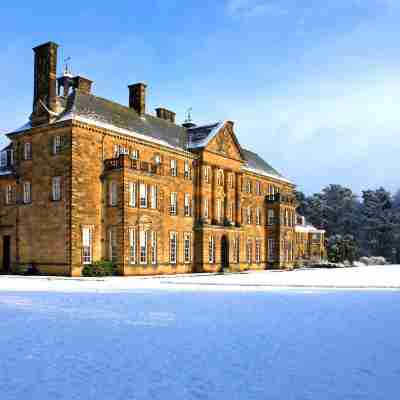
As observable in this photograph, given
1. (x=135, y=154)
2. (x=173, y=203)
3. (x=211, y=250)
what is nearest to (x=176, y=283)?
(x=135, y=154)

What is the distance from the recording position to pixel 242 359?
804 centimetres

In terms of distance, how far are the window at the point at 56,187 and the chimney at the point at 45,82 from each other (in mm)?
4386

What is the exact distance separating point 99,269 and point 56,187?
22.5 ft

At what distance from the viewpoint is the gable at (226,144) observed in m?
47.7

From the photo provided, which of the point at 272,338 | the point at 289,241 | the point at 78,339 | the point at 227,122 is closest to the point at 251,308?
the point at 272,338

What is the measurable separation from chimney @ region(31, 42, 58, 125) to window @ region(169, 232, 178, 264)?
13.6 m

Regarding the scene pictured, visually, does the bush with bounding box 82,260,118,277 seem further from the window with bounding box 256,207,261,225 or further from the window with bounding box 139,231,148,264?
the window with bounding box 256,207,261,225

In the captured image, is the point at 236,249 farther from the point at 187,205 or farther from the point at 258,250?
the point at 187,205

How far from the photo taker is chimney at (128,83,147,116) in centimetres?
4512

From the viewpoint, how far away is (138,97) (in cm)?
4525

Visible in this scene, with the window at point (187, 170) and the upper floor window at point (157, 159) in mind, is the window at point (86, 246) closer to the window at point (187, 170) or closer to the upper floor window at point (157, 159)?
the upper floor window at point (157, 159)

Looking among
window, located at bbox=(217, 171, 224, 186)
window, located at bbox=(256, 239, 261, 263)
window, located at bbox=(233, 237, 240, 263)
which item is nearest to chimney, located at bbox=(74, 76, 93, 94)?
window, located at bbox=(217, 171, 224, 186)

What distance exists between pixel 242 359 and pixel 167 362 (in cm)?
120

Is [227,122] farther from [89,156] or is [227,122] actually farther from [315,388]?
[315,388]
